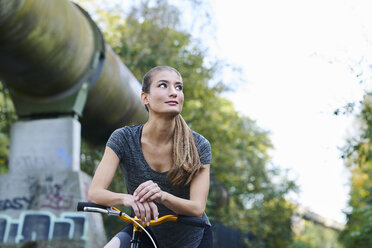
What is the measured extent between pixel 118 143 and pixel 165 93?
15.0 inches

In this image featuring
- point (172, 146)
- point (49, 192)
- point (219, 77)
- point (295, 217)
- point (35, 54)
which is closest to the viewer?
point (172, 146)

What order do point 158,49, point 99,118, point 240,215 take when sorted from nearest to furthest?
point 99,118 < point 158,49 < point 240,215

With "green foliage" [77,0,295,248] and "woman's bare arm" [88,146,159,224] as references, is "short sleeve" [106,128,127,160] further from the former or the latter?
"green foliage" [77,0,295,248]

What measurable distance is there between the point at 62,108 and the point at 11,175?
1338 mm

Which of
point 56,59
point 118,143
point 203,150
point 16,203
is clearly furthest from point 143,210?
point 16,203

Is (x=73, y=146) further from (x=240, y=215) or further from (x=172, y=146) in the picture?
(x=240, y=215)

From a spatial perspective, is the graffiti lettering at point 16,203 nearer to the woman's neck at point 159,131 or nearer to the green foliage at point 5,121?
the green foliage at point 5,121

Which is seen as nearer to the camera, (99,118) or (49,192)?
(49,192)

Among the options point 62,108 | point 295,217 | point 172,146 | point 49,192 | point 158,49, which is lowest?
point 172,146

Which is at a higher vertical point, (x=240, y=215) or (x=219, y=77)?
(x=219, y=77)

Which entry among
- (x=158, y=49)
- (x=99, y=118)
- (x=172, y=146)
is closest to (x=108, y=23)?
(x=158, y=49)

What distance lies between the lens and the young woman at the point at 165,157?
2.57 meters

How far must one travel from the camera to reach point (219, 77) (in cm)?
1619

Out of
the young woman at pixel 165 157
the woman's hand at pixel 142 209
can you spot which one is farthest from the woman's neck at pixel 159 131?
the woman's hand at pixel 142 209
